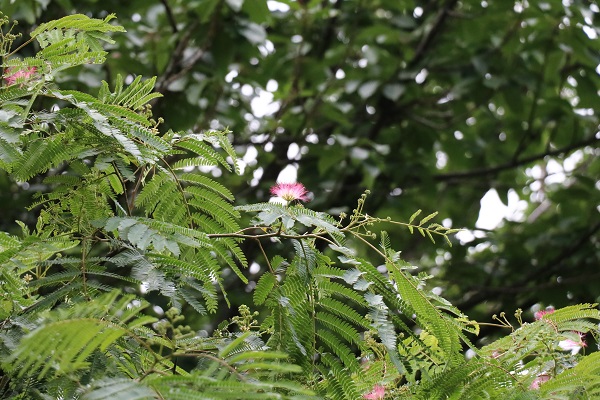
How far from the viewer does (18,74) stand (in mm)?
1881

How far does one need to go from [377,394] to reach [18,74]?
1059 millimetres

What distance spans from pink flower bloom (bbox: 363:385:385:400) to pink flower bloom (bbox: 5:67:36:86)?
101 cm

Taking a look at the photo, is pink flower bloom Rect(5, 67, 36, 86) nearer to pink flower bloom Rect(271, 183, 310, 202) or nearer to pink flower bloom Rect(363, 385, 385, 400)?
pink flower bloom Rect(271, 183, 310, 202)

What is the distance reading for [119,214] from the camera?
6.18 feet

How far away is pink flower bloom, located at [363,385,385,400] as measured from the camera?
5.85 feet

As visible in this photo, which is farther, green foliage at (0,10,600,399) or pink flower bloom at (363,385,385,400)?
pink flower bloom at (363,385,385,400)

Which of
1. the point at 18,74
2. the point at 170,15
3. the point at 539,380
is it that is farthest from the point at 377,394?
the point at 170,15

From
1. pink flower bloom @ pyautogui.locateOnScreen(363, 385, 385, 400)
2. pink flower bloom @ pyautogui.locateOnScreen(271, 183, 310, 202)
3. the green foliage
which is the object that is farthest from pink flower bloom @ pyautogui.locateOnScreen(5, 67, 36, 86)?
pink flower bloom @ pyautogui.locateOnScreen(363, 385, 385, 400)

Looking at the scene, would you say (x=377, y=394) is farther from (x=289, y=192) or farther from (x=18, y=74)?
(x=18, y=74)

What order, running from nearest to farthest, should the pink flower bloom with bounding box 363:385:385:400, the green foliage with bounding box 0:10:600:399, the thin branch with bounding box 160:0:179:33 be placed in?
the green foliage with bounding box 0:10:600:399, the pink flower bloom with bounding box 363:385:385:400, the thin branch with bounding box 160:0:179:33

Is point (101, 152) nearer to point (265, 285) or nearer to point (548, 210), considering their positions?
point (265, 285)

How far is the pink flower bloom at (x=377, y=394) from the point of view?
5.85ft

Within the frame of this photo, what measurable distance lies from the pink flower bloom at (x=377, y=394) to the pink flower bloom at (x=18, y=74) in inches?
39.8

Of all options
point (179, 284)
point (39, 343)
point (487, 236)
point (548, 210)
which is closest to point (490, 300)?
point (487, 236)
